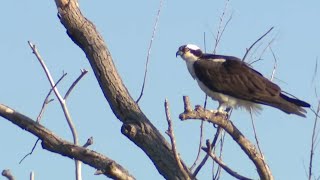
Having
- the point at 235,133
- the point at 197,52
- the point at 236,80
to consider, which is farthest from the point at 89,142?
the point at 197,52

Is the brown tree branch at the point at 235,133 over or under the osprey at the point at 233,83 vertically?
under

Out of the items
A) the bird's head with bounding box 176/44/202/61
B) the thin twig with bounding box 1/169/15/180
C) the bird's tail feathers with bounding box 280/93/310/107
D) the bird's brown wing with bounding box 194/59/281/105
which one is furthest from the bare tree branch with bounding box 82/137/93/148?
the bird's head with bounding box 176/44/202/61

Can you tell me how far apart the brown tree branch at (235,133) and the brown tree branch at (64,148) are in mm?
743

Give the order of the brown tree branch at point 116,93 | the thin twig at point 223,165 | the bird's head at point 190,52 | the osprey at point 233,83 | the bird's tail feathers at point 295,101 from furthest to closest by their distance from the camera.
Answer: the bird's head at point 190,52
the osprey at point 233,83
the bird's tail feathers at point 295,101
the brown tree branch at point 116,93
the thin twig at point 223,165

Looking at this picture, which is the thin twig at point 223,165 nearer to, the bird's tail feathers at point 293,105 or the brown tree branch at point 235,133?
the brown tree branch at point 235,133

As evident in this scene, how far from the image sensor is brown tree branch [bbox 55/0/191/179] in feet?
17.3

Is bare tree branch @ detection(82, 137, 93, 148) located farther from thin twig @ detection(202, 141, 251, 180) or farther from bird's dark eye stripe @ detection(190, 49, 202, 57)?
bird's dark eye stripe @ detection(190, 49, 202, 57)

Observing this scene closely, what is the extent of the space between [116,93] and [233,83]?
116 inches

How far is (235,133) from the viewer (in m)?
5.59

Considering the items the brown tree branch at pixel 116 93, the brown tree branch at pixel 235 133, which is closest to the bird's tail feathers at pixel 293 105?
the brown tree branch at pixel 235 133

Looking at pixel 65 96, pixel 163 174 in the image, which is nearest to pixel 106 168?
pixel 163 174

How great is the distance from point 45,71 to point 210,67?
10.6ft

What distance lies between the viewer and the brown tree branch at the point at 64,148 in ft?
15.8

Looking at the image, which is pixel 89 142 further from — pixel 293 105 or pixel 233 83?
pixel 233 83
